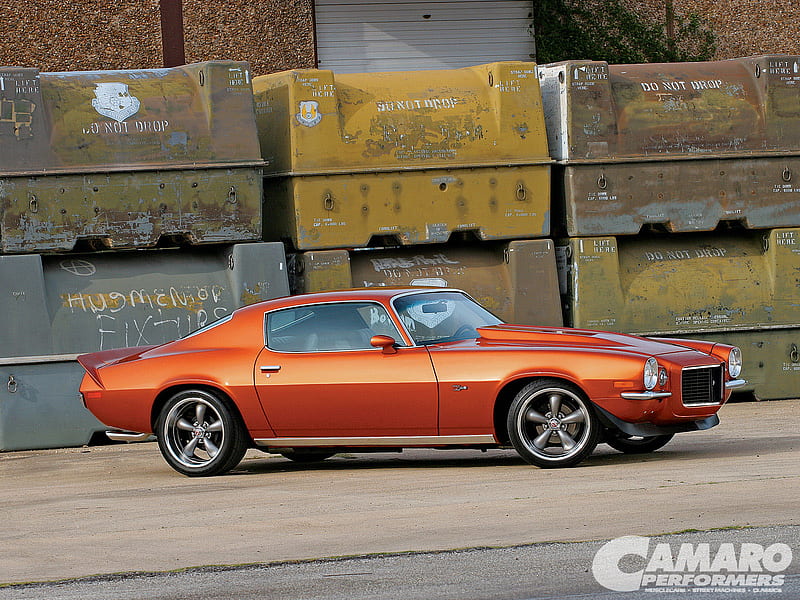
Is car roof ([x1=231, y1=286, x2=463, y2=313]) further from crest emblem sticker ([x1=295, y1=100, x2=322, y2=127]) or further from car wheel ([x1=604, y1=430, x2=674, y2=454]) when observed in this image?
crest emblem sticker ([x1=295, y1=100, x2=322, y2=127])

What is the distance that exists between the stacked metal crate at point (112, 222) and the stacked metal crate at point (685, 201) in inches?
116

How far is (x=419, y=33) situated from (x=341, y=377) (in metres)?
17.6

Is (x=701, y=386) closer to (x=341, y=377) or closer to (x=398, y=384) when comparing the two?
(x=398, y=384)

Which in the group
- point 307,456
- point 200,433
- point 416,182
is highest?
point 416,182

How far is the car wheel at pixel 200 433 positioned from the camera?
8.54 m

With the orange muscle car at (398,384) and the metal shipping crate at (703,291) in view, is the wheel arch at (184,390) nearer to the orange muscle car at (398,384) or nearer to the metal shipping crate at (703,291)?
the orange muscle car at (398,384)

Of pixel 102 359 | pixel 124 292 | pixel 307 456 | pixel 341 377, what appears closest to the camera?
pixel 341 377

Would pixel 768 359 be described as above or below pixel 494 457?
above

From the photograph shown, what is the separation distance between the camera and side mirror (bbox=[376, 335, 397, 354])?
8.18 metres

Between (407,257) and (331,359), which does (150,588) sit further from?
(407,257)

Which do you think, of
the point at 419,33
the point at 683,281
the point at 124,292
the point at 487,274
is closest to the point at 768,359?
the point at 683,281

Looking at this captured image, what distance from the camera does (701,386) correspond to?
8070 millimetres

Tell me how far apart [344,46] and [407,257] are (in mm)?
13085

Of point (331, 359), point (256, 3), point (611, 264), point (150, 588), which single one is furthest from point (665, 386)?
point (256, 3)
